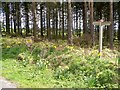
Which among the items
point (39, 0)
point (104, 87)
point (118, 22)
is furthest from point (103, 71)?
point (118, 22)

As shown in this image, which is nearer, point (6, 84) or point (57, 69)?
point (6, 84)

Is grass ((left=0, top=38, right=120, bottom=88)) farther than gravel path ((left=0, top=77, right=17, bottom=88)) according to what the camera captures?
Yes

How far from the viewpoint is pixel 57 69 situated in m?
9.91

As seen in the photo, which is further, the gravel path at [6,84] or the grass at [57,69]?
the grass at [57,69]

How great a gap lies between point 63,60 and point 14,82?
3030 millimetres

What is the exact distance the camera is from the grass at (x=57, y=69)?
27.8ft

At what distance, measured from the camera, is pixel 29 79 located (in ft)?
29.5

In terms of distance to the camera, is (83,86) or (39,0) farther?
(39,0)

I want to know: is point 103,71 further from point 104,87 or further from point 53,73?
point 53,73

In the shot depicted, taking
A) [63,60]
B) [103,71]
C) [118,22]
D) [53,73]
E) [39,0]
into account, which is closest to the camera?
[103,71]

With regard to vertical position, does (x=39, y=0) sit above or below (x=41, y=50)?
above

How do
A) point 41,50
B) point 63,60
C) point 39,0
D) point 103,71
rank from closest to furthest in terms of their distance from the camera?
point 103,71
point 63,60
point 41,50
point 39,0

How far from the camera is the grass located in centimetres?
848

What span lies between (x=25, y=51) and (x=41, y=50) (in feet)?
2.77
